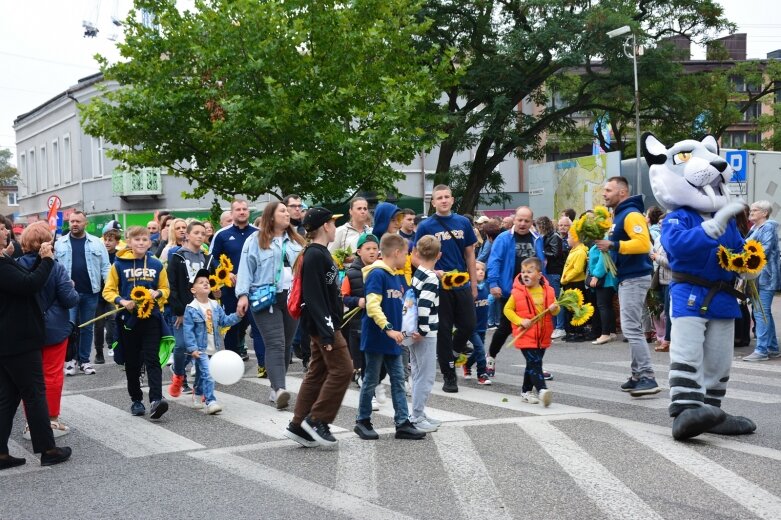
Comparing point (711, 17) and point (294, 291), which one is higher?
point (711, 17)

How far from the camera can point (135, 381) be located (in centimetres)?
914

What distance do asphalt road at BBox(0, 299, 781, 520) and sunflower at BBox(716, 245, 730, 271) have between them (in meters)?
1.27

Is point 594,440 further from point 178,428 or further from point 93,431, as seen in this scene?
point 93,431

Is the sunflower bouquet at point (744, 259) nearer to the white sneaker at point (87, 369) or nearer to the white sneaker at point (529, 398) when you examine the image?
the white sneaker at point (529, 398)

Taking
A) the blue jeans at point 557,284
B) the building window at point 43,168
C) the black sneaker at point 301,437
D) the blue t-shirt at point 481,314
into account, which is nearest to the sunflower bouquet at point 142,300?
the black sneaker at point 301,437

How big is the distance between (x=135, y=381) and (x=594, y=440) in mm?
4325

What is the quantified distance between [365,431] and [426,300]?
1113 mm

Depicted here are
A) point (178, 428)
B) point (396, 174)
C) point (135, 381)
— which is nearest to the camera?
point (178, 428)

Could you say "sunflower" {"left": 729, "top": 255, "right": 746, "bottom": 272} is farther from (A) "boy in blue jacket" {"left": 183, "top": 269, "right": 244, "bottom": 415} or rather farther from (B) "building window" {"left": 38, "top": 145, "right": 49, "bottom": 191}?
(B) "building window" {"left": 38, "top": 145, "right": 49, "bottom": 191}

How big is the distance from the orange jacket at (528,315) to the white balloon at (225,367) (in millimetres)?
2542

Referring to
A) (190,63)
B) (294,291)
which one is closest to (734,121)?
(190,63)

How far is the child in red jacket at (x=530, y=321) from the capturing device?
9.02 metres

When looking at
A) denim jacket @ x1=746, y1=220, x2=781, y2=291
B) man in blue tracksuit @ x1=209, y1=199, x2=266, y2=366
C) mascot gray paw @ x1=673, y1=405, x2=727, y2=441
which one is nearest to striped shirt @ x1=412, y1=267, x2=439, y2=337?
mascot gray paw @ x1=673, y1=405, x2=727, y2=441

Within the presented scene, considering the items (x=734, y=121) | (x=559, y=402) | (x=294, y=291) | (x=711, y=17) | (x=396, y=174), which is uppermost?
(x=711, y=17)
